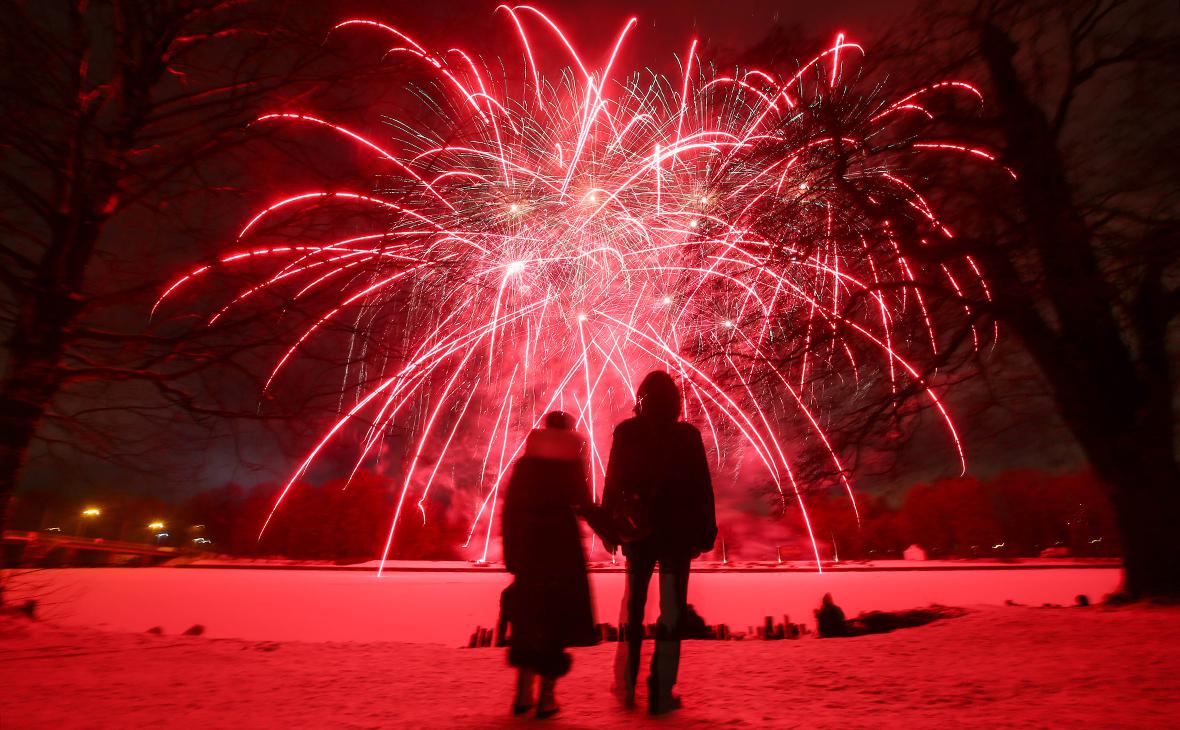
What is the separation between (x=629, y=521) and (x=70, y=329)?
5.71 m

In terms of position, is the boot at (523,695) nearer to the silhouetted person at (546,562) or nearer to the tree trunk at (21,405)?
the silhouetted person at (546,562)

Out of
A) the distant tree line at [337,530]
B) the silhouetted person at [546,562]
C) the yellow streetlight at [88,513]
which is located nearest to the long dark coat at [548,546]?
the silhouetted person at [546,562]

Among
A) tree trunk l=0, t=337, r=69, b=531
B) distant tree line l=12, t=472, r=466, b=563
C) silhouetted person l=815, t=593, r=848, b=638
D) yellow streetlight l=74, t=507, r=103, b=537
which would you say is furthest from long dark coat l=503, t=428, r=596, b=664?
distant tree line l=12, t=472, r=466, b=563

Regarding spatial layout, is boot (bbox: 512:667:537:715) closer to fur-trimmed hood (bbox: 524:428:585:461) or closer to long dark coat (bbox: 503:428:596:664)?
long dark coat (bbox: 503:428:596:664)

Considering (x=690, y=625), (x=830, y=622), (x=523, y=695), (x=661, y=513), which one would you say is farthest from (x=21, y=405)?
(x=830, y=622)

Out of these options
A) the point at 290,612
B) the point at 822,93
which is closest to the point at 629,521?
the point at 822,93

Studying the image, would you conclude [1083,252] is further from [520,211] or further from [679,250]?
[520,211]

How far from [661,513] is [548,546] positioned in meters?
0.75

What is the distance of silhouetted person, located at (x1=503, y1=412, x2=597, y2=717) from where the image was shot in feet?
13.2

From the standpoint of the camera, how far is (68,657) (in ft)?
18.9

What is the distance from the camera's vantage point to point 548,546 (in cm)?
416

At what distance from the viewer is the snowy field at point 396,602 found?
9.69m

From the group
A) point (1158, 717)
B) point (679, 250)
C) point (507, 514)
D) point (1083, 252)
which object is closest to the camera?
point (1158, 717)

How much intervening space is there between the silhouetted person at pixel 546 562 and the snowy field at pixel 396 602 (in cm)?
527
